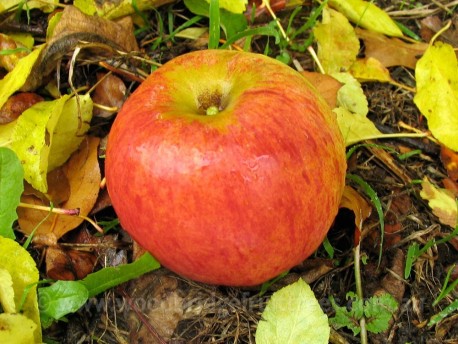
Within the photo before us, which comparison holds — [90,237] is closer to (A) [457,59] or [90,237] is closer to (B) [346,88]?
(B) [346,88]

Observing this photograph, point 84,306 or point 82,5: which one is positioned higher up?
point 82,5

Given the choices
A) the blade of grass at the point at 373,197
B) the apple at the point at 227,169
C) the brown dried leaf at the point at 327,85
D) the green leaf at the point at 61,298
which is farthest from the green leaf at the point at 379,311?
the green leaf at the point at 61,298

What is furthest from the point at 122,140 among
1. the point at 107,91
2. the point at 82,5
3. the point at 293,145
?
the point at 82,5

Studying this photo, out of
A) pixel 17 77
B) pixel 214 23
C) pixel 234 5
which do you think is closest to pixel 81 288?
pixel 17 77

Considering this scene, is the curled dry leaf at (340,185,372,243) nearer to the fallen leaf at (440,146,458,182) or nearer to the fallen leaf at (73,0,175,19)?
the fallen leaf at (440,146,458,182)

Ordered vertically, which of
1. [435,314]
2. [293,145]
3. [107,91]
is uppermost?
[293,145]

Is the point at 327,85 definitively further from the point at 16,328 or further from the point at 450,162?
the point at 16,328

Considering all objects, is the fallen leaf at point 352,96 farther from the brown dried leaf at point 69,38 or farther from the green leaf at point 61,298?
the green leaf at point 61,298
